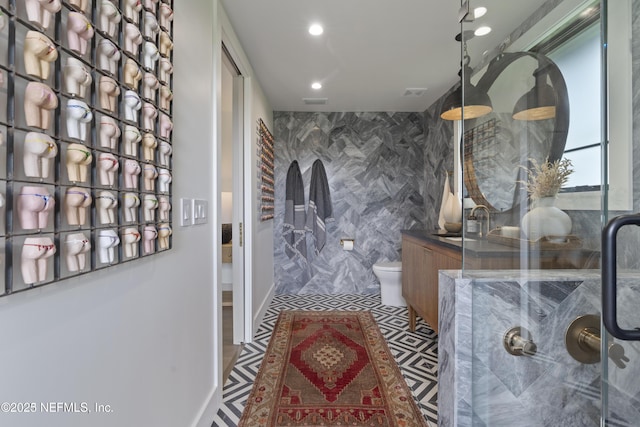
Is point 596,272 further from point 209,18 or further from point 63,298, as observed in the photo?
point 209,18

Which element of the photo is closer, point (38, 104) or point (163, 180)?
point (38, 104)

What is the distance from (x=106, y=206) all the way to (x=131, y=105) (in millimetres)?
321

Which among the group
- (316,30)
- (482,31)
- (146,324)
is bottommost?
(146,324)

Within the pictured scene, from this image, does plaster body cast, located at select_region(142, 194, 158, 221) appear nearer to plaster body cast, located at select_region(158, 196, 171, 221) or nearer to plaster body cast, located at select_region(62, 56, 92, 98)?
plaster body cast, located at select_region(158, 196, 171, 221)

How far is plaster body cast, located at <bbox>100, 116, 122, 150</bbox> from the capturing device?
82 cm

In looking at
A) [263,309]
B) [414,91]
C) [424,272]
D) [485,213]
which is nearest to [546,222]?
[485,213]

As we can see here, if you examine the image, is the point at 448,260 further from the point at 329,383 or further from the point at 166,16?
the point at 166,16

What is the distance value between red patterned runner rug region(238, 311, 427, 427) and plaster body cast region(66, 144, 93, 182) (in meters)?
1.47

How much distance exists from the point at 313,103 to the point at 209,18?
82.4 inches

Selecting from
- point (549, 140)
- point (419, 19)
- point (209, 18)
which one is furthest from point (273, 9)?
point (549, 140)

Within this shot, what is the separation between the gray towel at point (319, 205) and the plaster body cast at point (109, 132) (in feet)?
10.2

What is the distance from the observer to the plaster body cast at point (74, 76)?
27.8 inches

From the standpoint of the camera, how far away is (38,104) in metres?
0.62

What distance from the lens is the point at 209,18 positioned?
168cm
